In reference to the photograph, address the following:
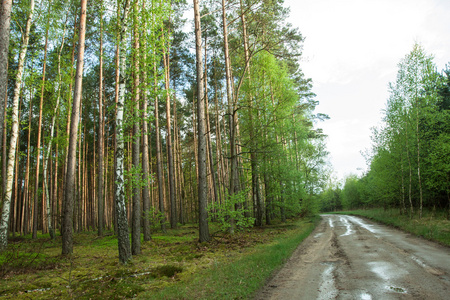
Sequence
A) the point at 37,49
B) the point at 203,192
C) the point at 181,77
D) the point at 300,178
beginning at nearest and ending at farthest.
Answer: the point at 203,192 → the point at 37,49 → the point at 300,178 → the point at 181,77

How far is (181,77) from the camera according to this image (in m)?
22.2

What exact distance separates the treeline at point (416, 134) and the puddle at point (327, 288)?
12.8 metres

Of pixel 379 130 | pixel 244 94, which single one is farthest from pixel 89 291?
pixel 379 130

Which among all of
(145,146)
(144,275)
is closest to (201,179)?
(145,146)

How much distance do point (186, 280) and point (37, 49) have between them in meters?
15.2

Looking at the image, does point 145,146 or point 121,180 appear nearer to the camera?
point 121,180

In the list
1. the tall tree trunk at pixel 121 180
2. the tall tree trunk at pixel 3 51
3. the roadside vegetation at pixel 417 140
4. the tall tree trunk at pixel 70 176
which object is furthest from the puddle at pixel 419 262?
the tall tree trunk at pixel 70 176

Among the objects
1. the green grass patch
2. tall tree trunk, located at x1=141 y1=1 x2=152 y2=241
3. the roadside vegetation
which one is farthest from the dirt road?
the roadside vegetation

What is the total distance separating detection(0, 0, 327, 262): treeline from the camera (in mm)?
8492

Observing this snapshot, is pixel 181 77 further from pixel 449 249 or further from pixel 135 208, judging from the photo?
pixel 449 249

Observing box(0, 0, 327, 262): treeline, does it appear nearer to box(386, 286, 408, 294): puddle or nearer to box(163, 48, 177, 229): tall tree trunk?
box(163, 48, 177, 229): tall tree trunk

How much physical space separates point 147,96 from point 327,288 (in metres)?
7.33

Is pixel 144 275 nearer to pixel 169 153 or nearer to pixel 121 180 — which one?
pixel 121 180

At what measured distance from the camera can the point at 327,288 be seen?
497 cm
